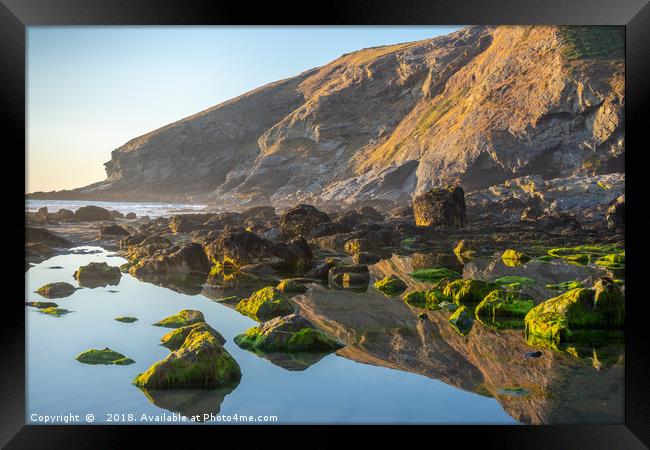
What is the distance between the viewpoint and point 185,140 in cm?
3722

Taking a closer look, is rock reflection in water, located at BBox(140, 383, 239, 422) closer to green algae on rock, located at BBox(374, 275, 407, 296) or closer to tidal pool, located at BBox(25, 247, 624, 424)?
tidal pool, located at BBox(25, 247, 624, 424)

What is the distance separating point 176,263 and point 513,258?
11.8 meters

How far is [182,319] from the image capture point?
1097cm

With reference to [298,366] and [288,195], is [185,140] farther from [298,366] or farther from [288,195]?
[298,366]

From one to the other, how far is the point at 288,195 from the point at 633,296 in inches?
989

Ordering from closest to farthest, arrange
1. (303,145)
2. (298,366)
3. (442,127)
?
(298,366) < (303,145) < (442,127)

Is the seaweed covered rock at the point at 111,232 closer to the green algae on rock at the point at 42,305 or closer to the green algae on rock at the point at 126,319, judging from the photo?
the green algae on rock at the point at 42,305

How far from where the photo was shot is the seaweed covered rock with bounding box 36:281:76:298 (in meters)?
12.9

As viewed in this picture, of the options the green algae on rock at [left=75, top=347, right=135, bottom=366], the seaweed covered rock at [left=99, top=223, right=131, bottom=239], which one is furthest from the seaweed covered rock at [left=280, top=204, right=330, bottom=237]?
the green algae on rock at [left=75, top=347, right=135, bottom=366]

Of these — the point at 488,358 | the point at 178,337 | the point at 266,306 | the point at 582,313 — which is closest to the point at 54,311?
the point at 178,337

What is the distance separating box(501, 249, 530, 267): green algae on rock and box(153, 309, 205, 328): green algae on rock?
11825 mm

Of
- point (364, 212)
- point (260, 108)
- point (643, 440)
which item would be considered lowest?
point (643, 440)

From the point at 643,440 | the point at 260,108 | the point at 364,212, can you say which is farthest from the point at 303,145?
the point at 643,440
